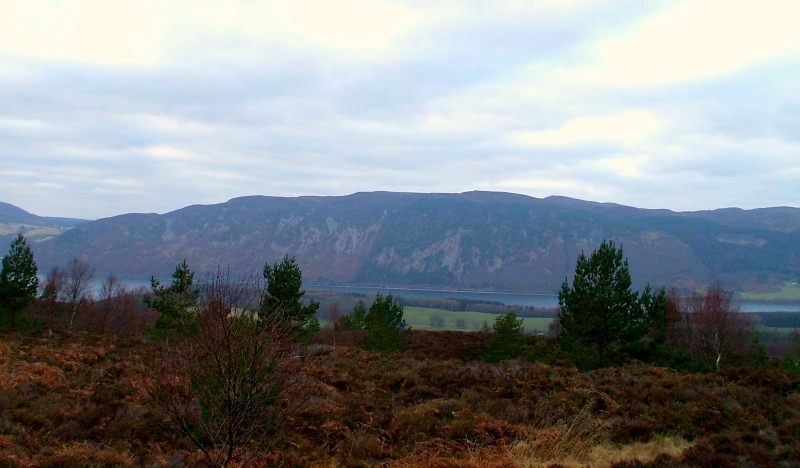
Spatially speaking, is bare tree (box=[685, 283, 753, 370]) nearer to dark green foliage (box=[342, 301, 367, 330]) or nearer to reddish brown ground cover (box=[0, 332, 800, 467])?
reddish brown ground cover (box=[0, 332, 800, 467])

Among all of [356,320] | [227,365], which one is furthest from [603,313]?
[356,320]

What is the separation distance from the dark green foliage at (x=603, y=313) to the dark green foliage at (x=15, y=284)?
Result: 32803 millimetres

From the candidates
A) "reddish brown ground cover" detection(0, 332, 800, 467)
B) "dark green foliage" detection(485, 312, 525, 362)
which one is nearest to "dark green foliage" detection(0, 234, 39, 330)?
"reddish brown ground cover" detection(0, 332, 800, 467)

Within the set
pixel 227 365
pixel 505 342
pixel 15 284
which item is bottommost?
pixel 505 342

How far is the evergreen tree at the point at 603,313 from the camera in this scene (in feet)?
77.0

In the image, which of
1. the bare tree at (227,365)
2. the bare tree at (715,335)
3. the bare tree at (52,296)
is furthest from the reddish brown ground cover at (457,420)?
the bare tree at (52,296)

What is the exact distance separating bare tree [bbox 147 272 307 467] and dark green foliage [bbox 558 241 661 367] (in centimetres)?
1911

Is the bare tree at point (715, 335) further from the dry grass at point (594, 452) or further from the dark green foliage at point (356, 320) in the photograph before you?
the dry grass at point (594, 452)

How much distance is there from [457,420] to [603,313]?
1527 cm

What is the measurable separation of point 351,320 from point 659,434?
38.5 metres

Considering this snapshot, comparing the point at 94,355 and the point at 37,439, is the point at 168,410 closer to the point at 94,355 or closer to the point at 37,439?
the point at 37,439

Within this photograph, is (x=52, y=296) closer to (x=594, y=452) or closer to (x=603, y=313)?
(x=603, y=313)

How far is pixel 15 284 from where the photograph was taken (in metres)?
32.2

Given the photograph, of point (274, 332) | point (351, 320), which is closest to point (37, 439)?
point (274, 332)
